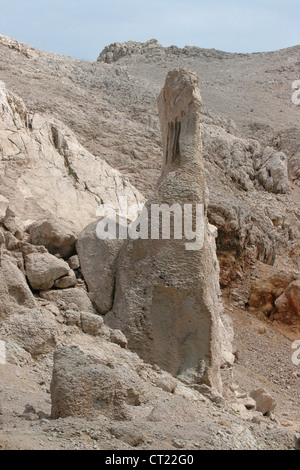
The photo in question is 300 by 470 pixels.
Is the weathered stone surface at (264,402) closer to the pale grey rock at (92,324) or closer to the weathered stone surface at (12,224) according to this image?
the pale grey rock at (92,324)

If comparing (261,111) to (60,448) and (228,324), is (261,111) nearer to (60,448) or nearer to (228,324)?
(228,324)

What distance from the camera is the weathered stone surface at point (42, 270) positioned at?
9.77m

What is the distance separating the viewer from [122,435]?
6250 mm

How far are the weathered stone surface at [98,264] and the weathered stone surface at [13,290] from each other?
3.98ft

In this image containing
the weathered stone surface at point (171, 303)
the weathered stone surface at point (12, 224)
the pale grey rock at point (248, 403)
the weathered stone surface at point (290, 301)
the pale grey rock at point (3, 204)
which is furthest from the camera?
the weathered stone surface at point (290, 301)

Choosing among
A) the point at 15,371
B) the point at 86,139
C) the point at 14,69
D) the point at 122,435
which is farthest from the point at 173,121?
the point at 14,69

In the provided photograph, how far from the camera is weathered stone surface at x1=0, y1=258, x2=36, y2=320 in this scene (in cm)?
908

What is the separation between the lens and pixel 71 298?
32.7 feet

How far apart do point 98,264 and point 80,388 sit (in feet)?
12.8

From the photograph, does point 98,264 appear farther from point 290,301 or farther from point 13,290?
point 290,301

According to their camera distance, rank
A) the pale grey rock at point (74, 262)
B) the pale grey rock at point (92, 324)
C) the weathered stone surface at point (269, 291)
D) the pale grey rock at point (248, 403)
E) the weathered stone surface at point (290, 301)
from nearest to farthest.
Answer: the pale grey rock at point (92, 324) < the pale grey rock at point (74, 262) < the pale grey rock at point (248, 403) < the weathered stone surface at point (290, 301) < the weathered stone surface at point (269, 291)

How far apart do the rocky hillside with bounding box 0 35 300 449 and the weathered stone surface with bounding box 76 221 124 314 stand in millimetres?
16

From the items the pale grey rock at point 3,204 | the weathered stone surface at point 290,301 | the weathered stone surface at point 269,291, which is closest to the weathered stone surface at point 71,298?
the pale grey rock at point 3,204

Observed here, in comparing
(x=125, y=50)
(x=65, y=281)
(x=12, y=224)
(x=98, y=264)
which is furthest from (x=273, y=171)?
(x=125, y=50)
